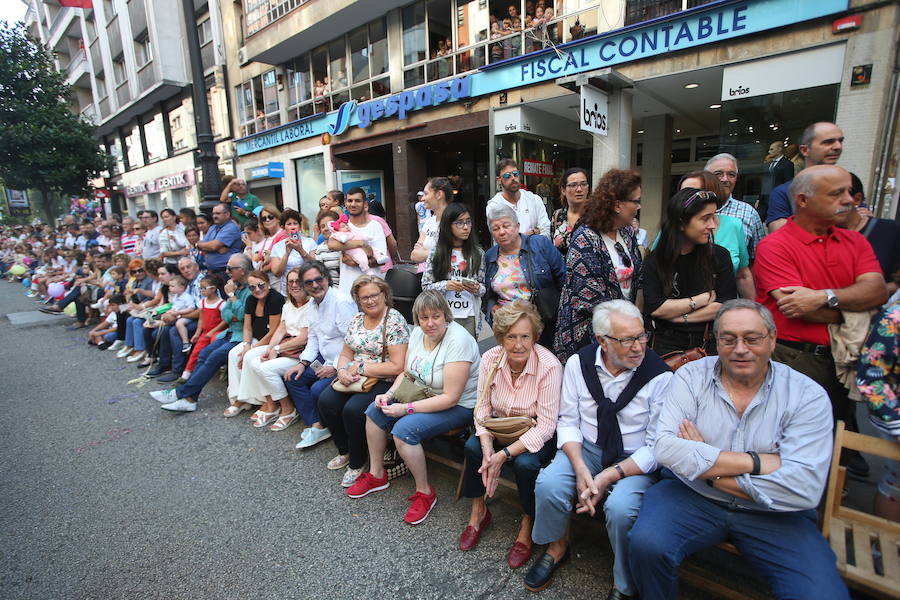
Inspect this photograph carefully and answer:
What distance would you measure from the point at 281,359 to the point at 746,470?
378cm

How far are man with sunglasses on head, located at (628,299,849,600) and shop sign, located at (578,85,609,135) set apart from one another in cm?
576

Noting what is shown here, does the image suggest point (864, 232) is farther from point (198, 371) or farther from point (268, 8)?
point (268, 8)

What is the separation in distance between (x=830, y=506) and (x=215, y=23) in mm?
21478

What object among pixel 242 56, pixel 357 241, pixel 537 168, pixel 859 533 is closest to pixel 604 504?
pixel 859 533

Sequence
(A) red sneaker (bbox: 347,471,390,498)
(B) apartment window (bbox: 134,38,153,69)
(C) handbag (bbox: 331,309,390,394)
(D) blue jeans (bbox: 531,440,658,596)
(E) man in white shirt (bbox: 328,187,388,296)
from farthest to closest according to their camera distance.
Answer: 1. (B) apartment window (bbox: 134,38,153,69)
2. (E) man in white shirt (bbox: 328,187,388,296)
3. (C) handbag (bbox: 331,309,390,394)
4. (A) red sneaker (bbox: 347,471,390,498)
5. (D) blue jeans (bbox: 531,440,658,596)

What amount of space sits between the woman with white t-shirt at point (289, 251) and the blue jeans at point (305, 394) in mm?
1312

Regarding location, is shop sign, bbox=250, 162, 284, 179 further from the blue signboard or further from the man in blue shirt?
the man in blue shirt

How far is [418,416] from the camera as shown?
2912 millimetres

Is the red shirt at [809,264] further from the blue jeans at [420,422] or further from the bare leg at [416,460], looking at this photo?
the bare leg at [416,460]

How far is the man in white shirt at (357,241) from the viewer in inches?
179

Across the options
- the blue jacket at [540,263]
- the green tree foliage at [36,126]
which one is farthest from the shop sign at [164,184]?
the blue jacket at [540,263]

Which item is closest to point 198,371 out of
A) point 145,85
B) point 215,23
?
point 215,23

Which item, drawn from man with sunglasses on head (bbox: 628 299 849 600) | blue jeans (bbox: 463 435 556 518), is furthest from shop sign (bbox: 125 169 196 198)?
man with sunglasses on head (bbox: 628 299 849 600)

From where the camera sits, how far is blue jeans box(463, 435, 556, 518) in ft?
7.83
